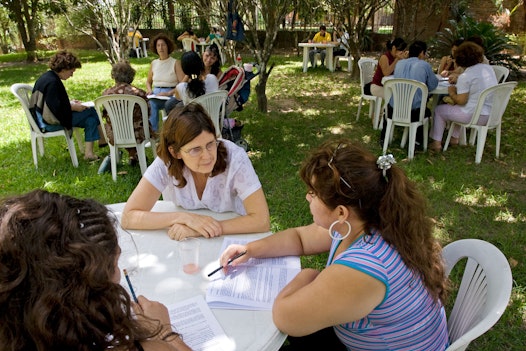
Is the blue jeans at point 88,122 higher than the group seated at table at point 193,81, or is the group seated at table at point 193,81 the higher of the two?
the group seated at table at point 193,81

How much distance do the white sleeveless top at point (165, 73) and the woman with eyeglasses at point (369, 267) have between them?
525 centimetres

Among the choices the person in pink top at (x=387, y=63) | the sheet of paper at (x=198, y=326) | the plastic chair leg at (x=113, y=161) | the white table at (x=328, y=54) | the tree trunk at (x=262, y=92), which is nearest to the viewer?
the sheet of paper at (x=198, y=326)

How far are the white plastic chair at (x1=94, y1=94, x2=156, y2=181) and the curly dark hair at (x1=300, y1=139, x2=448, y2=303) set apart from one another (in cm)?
346

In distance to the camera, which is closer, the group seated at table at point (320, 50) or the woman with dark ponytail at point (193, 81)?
the woman with dark ponytail at point (193, 81)

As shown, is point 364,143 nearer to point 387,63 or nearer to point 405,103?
point 405,103

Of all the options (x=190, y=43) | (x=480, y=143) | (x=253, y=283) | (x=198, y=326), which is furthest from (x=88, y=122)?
(x=190, y=43)

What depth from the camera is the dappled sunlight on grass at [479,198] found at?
13.0 feet

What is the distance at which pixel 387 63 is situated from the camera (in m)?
6.32

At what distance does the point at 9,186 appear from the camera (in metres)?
4.46

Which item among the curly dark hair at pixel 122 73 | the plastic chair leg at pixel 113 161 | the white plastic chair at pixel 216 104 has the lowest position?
the plastic chair leg at pixel 113 161

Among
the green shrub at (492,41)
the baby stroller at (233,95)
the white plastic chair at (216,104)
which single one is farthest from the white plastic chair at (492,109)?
the green shrub at (492,41)

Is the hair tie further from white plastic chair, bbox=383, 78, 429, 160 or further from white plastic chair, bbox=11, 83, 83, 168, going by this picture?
white plastic chair, bbox=11, 83, 83, 168

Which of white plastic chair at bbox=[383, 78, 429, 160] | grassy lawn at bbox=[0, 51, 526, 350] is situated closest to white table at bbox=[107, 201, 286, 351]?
grassy lawn at bbox=[0, 51, 526, 350]

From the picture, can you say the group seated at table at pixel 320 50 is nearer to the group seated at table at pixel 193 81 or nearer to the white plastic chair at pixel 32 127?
the group seated at table at pixel 193 81
